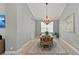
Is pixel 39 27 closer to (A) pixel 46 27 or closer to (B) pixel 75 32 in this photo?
(A) pixel 46 27

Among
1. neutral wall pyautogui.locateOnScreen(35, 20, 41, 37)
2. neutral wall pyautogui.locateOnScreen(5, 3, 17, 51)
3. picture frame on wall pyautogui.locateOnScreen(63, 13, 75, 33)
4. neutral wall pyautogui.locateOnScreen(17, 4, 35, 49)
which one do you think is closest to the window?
neutral wall pyautogui.locateOnScreen(35, 20, 41, 37)

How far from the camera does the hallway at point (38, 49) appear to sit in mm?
2502

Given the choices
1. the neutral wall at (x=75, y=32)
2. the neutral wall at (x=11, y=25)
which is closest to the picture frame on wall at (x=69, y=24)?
the neutral wall at (x=75, y=32)

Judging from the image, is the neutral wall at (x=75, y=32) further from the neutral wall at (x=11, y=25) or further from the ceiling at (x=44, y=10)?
the neutral wall at (x=11, y=25)

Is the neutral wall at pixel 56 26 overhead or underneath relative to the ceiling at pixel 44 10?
underneath

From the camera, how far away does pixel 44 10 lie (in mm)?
2654

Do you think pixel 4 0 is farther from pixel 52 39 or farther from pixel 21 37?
pixel 52 39

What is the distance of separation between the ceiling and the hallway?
0.57 metres

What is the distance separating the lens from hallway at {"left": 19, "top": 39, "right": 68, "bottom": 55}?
2.50 metres

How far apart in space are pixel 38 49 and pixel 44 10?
906 millimetres

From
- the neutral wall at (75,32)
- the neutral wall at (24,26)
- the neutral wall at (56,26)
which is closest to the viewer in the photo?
the neutral wall at (75,32)

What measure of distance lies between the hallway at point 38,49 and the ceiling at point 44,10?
0.57 m

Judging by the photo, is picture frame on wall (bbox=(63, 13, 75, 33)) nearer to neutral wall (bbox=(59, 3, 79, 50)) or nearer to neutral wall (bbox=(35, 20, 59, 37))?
neutral wall (bbox=(59, 3, 79, 50))

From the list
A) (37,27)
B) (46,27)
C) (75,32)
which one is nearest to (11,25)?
(37,27)
